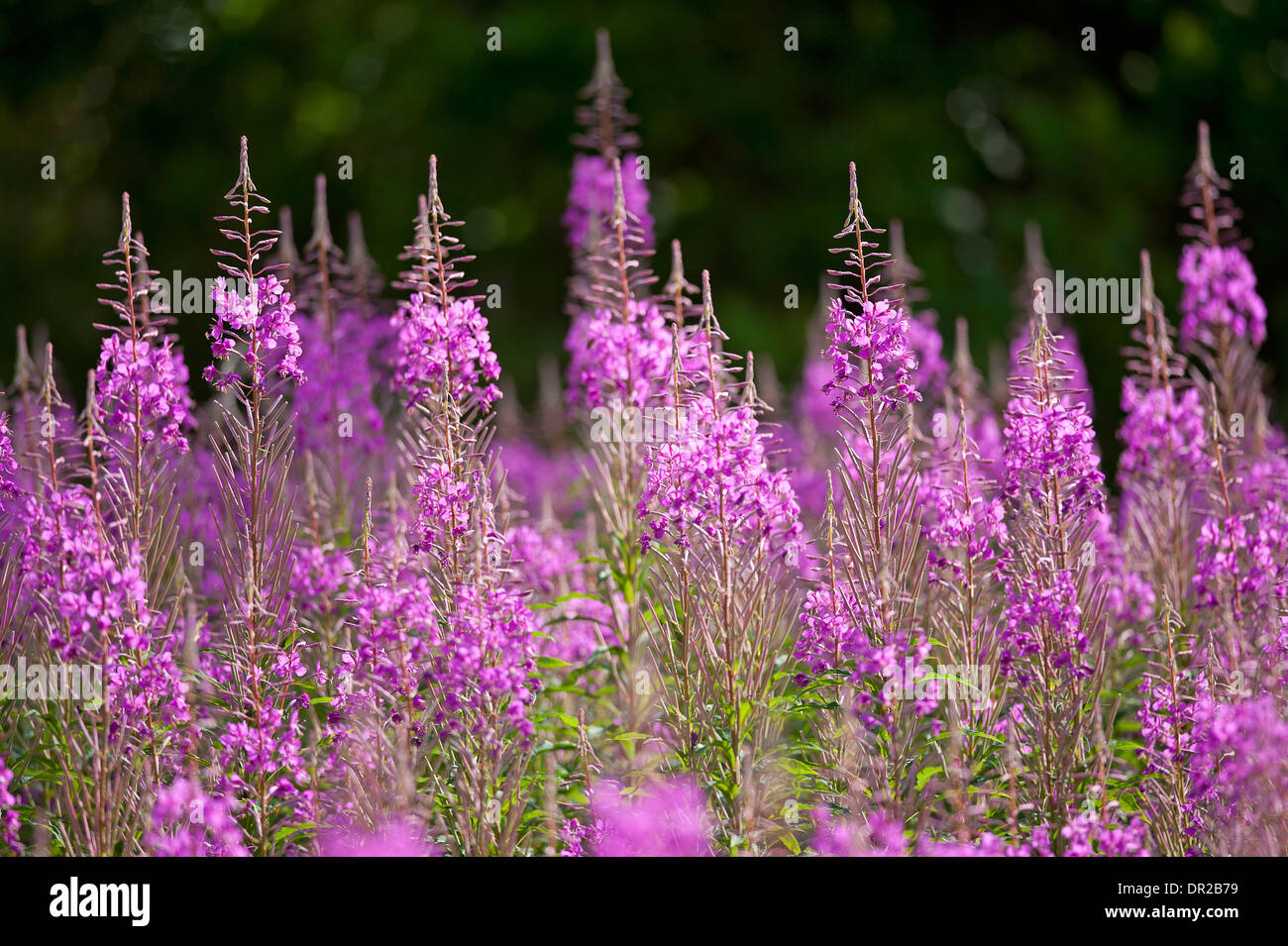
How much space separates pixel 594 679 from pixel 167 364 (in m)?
2.41

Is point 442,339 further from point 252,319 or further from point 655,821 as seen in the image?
point 655,821

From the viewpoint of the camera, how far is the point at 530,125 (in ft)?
56.7

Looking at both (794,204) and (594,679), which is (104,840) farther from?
(794,204)

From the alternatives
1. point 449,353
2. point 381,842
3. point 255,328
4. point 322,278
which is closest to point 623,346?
point 449,353

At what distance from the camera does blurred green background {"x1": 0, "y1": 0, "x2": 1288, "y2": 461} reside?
1575 cm

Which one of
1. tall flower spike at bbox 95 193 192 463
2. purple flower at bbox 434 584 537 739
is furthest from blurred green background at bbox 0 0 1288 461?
purple flower at bbox 434 584 537 739

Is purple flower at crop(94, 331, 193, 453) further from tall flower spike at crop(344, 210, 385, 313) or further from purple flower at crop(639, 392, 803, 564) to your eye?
tall flower spike at crop(344, 210, 385, 313)

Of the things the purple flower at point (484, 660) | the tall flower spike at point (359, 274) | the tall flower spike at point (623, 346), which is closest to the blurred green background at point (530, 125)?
the tall flower spike at point (359, 274)

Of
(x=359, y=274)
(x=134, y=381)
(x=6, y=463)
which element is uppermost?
(x=359, y=274)

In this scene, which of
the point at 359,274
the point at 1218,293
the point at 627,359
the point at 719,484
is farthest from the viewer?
the point at 359,274

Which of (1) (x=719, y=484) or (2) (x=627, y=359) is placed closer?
(1) (x=719, y=484)

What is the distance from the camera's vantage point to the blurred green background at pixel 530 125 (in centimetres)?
1575

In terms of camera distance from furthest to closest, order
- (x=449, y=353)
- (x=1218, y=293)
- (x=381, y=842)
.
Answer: (x=1218, y=293), (x=449, y=353), (x=381, y=842)
